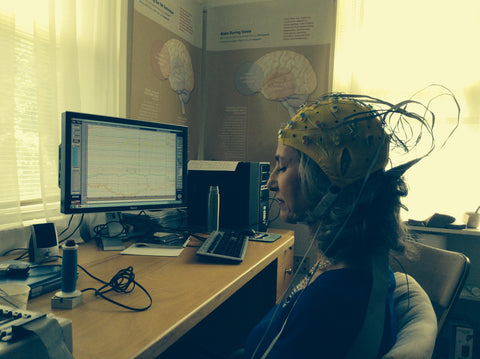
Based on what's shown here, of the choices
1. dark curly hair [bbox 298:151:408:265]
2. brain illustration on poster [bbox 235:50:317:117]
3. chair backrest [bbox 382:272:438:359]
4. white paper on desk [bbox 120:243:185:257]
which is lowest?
white paper on desk [bbox 120:243:185:257]

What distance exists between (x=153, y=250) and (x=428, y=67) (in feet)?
6.26

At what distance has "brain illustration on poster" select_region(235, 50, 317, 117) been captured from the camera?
2.35 m

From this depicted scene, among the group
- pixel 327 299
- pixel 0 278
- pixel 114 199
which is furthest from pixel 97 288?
pixel 327 299

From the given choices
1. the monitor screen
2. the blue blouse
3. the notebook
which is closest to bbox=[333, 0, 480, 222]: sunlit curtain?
the monitor screen

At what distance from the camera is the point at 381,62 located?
2.23 metres

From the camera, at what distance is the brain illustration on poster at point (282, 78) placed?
2.35 metres

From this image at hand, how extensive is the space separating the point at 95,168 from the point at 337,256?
903 millimetres

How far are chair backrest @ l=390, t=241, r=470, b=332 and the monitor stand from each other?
0.98 metres

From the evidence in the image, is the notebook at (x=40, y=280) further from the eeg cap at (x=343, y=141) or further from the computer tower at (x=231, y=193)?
the computer tower at (x=231, y=193)

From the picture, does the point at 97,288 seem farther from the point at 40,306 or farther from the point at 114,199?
the point at 114,199

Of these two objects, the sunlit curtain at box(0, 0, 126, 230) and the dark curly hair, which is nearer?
the dark curly hair

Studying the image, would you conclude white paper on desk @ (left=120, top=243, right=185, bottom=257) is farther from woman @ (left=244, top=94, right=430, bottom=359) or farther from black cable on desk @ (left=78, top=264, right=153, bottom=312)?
woman @ (left=244, top=94, right=430, bottom=359)

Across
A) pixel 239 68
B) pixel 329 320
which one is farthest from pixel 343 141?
pixel 239 68

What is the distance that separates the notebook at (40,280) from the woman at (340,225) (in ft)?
1.76
